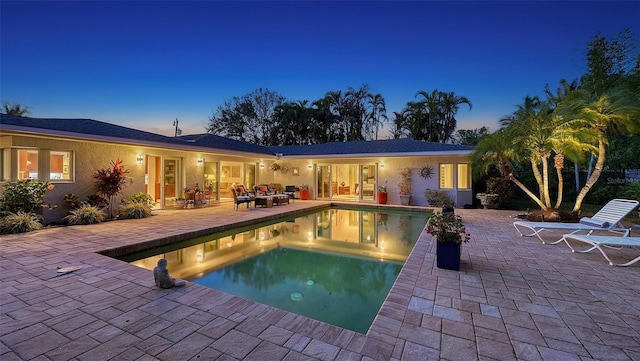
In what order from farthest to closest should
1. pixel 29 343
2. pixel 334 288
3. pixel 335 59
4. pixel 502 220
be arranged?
pixel 335 59, pixel 502 220, pixel 334 288, pixel 29 343

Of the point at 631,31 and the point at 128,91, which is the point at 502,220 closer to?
the point at 631,31

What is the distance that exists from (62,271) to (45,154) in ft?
19.3

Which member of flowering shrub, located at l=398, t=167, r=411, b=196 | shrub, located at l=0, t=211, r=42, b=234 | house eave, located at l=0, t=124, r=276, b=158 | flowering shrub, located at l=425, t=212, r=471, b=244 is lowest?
shrub, located at l=0, t=211, r=42, b=234

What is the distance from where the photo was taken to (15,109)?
23781 mm

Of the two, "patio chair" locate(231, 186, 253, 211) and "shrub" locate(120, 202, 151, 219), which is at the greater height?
"patio chair" locate(231, 186, 253, 211)

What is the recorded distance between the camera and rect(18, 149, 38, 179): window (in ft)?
25.6

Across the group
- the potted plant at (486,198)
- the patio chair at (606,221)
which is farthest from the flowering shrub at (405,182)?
the patio chair at (606,221)

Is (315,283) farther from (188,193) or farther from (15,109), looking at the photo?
(15,109)

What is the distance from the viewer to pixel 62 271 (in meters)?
4.05

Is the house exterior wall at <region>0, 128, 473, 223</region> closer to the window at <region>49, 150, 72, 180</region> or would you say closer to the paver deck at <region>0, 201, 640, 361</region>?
the window at <region>49, 150, 72, 180</region>

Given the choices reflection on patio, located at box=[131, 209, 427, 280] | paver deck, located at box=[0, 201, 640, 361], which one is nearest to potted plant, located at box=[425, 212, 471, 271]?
paver deck, located at box=[0, 201, 640, 361]

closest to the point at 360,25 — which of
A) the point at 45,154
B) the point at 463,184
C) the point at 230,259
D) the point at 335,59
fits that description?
the point at 335,59

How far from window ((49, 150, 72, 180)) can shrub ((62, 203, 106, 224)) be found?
109 centimetres

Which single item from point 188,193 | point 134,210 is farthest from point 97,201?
point 188,193
